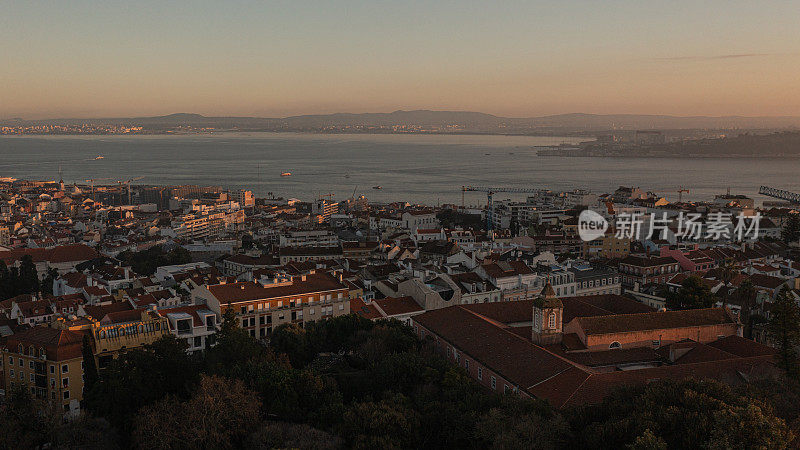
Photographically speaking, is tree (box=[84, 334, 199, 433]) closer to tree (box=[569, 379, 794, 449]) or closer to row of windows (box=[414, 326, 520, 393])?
row of windows (box=[414, 326, 520, 393])

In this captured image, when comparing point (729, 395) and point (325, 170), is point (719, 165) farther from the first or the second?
point (729, 395)

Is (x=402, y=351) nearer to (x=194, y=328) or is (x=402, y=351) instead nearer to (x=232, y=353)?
(x=232, y=353)

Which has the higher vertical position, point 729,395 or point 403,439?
point 729,395

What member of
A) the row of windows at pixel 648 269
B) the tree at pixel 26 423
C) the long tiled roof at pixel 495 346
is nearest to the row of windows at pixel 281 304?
the long tiled roof at pixel 495 346

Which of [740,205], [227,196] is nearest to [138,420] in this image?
[740,205]

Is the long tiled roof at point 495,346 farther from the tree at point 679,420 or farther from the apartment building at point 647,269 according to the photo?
the apartment building at point 647,269

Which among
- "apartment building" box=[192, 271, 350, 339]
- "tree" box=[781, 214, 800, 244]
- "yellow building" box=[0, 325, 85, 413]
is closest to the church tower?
"apartment building" box=[192, 271, 350, 339]
